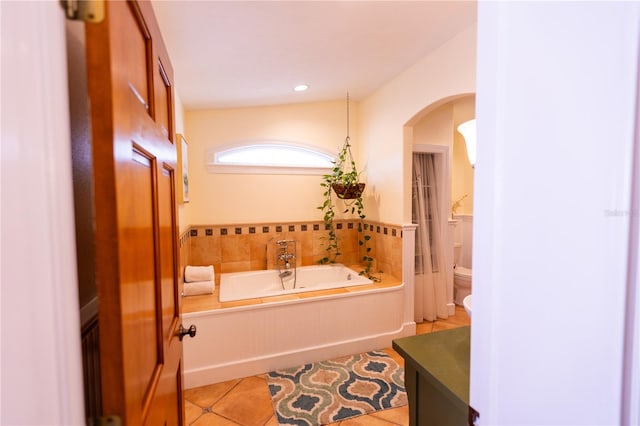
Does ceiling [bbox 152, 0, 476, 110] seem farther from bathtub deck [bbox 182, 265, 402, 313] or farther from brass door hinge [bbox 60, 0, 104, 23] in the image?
bathtub deck [bbox 182, 265, 402, 313]

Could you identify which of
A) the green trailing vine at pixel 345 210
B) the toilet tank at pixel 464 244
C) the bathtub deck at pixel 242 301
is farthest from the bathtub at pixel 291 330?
the toilet tank at pixel 464 244

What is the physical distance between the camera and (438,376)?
3.20ft

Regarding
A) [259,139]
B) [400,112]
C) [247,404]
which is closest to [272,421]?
[247,404]

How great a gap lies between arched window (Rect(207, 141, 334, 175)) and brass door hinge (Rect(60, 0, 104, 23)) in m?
2.90

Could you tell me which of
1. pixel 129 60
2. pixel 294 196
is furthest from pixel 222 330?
pixel 129 60

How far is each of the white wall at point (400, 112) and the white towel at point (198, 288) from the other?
6.42 feet

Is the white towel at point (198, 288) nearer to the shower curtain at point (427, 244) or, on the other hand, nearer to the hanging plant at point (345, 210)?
the hanging plant at point (345, 210)

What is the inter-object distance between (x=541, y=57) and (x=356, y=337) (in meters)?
2.71

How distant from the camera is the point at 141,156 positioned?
0.75 meters

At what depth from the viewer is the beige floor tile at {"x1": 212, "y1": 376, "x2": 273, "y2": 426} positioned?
199 cm

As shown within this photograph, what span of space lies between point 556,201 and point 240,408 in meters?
2.30

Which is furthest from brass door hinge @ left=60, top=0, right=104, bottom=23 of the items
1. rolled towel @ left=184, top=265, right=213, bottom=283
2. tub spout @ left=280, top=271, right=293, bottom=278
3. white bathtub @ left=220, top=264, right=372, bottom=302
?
tub spout @ left=280, top=271, right=293, bottom=278

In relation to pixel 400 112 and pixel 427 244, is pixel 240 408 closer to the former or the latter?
pixel 427 244

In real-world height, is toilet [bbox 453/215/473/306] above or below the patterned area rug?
above
